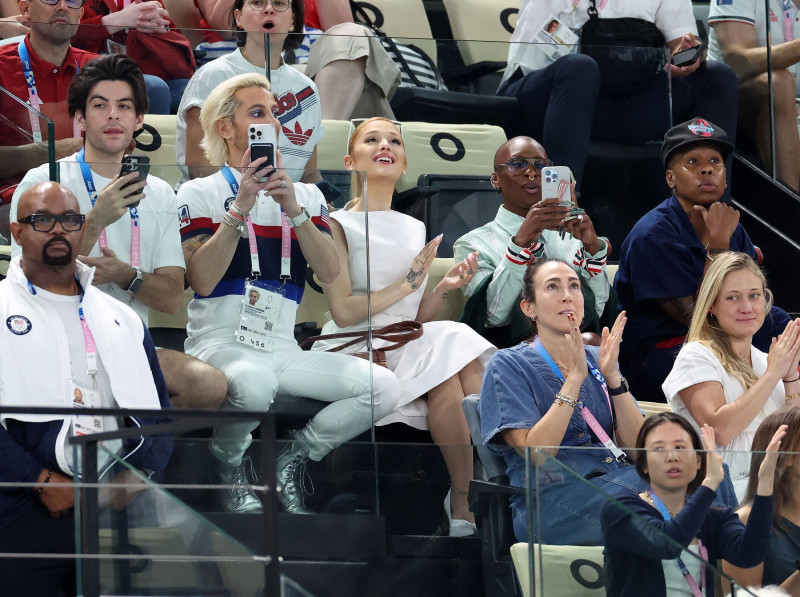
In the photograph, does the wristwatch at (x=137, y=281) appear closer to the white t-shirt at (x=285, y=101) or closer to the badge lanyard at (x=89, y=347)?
the badge lanyard at (x=89, y=347)

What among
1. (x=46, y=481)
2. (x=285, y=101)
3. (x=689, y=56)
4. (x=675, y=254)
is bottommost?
(x=46, y=481)

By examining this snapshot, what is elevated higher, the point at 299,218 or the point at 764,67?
the point at 764,67

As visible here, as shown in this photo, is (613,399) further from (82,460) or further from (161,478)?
(82,460)

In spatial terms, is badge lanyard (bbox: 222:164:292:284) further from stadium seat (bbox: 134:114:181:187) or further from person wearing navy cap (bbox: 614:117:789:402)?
person wearing navy cap (bbox: 614:117:789:402)

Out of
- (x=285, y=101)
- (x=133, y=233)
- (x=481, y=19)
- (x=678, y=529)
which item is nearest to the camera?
(x=678, y=529)

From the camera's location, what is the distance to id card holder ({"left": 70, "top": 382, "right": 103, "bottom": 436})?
10.5 feet

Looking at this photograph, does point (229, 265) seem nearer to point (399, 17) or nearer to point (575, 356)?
point (575, 356)

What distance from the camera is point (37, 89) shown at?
4.63 meters

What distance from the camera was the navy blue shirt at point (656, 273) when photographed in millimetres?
4617

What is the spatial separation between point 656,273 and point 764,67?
52.7 inches

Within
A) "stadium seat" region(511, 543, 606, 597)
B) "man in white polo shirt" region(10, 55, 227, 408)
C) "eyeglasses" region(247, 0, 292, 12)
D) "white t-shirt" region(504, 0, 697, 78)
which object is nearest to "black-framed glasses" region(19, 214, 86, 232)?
"man in white polo shirt" region(10, 55, 227, 408)

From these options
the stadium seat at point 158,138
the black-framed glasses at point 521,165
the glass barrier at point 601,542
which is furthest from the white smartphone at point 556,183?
the glass barrier at point 601,542

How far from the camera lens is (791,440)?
146 inches

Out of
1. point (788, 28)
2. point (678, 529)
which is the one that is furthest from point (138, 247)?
point (788, 28)
